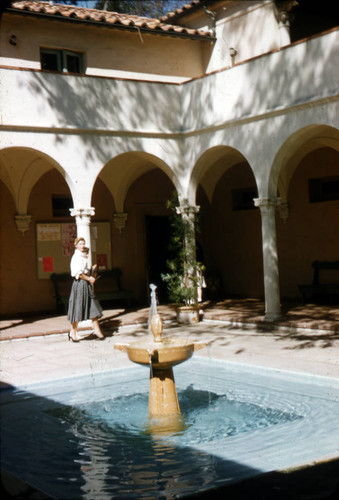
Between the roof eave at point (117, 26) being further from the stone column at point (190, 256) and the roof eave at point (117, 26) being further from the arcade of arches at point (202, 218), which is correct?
the stone column at point (190, 256)

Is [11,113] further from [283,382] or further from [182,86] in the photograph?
[283,382]

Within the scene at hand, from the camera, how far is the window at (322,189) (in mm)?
15578

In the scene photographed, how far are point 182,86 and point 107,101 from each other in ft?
6.48

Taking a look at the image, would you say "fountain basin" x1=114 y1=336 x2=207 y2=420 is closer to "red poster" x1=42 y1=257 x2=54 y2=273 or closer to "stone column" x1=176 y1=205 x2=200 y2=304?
"stone column" x1=176 y1=205 x2=200 y2=304

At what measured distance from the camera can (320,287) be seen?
569 inches

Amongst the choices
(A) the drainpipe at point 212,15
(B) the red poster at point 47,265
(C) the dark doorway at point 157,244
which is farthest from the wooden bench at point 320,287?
(A) the drainpipe at point 212,15

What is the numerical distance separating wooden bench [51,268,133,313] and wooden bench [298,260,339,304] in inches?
175

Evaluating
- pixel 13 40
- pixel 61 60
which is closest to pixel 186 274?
pixel 61 60

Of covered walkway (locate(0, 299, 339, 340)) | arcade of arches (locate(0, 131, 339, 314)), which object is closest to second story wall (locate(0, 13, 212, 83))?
arcade of arches (locate(0, 131, 339, 314))

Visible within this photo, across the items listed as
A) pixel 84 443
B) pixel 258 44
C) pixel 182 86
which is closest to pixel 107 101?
pixel 182 86

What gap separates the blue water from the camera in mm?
4949

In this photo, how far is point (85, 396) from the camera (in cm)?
784

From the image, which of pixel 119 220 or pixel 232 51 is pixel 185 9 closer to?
pixel 232 51

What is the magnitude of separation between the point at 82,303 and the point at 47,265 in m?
5.09
